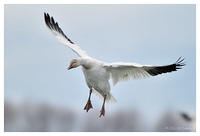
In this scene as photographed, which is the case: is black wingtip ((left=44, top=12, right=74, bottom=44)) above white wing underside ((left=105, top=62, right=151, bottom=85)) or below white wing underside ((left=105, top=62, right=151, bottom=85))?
above

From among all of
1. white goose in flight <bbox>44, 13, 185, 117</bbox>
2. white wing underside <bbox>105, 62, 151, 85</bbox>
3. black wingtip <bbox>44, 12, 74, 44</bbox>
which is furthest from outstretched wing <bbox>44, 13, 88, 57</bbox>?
white wing underside <bbox>105, 62, 151, 85</bbox>

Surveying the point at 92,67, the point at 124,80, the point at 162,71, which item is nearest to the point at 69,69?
the point at 92,67

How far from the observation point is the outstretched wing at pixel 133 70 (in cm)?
866

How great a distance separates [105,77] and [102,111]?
67 cm

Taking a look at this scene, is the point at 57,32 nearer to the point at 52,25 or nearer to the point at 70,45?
the point at 52,25

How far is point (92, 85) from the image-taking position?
891 centimetres

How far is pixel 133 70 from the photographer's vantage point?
8977 mm

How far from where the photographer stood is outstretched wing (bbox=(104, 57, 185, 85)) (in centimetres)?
866

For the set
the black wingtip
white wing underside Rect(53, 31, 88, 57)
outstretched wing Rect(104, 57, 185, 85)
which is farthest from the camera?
the black wingtip

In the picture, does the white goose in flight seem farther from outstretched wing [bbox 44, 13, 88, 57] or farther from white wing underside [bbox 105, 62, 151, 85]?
outstretched wing [bbox 44, 13, 88, 57]

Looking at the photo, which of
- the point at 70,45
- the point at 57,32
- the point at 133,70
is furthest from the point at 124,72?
the point at 57,32

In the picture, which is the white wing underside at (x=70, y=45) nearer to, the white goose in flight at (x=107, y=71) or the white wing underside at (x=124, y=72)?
the white goose in flight at (x=107, y=71)

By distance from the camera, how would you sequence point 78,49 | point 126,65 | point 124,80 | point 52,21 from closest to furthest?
point 126,65 < point 124,80 < point 78,49 < point 52,21

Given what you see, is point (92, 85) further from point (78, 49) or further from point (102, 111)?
point (78, 49)
